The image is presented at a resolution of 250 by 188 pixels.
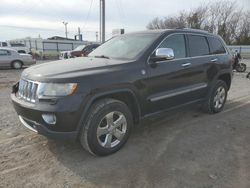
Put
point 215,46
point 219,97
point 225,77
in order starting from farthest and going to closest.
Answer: point 225,77 < point 219,97 < point 215,46

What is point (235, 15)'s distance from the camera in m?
56.1

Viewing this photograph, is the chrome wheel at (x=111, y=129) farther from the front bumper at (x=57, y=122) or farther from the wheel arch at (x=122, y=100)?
the front bumper at (x=57, y=122)

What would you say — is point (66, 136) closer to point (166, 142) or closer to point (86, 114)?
point (86, 114)

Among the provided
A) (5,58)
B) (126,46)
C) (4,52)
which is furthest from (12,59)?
(126,46)

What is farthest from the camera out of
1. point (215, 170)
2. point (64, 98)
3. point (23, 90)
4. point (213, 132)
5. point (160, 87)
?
point (213, 132)

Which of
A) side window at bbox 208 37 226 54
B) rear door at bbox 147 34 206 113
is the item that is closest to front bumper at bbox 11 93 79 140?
rear door at bbox 147 34 206 113

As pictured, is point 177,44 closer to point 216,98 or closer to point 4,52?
point 216,98

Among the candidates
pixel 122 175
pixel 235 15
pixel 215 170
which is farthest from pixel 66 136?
pixel 235 15

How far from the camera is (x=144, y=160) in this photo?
3625 millimetres

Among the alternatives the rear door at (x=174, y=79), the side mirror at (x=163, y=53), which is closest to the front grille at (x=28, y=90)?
the rear door at (x=174, y=79)

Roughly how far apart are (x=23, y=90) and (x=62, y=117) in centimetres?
88

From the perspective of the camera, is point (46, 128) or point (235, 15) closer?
point (46, 128)

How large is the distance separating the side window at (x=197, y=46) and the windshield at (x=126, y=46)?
0.94 metres

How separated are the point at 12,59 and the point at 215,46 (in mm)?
14138
